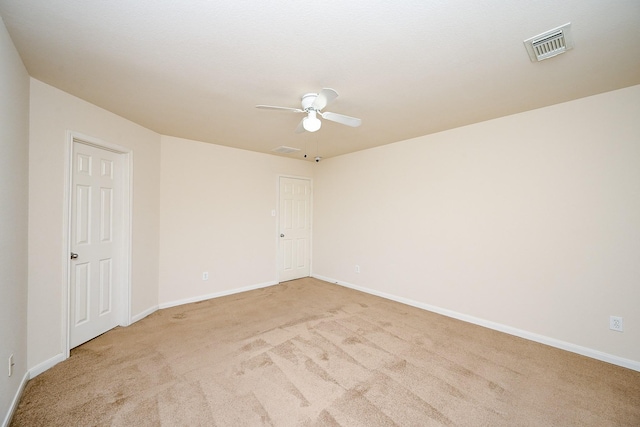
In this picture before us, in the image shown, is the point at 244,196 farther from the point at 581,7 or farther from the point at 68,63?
the point at 581,7

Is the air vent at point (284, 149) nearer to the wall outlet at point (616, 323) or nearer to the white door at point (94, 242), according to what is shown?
the white door at point (94, 242)

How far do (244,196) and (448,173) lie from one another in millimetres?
3301

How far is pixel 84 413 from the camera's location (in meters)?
1.73

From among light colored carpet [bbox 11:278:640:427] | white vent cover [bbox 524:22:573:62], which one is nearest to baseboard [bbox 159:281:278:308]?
light colored carpet [bbox 11:278:640:427]

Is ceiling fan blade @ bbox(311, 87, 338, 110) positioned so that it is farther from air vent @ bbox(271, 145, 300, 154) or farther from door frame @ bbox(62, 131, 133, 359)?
door frame @ bbox(62, 131, 133, 359)

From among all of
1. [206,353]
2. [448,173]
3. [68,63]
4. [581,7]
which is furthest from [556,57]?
[206,353]

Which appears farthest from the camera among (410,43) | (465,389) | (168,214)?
(168,214)

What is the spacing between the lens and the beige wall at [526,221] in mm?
2359

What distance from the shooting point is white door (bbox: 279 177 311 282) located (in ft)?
16.7

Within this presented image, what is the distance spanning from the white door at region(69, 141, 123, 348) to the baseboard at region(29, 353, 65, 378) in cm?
23

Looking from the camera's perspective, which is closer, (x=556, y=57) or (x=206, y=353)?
(x=556, y=57)

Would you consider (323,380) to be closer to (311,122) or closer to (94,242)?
(311,122)

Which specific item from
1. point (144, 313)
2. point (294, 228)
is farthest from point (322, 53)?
point (294, 228)

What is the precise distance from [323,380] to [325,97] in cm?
229
